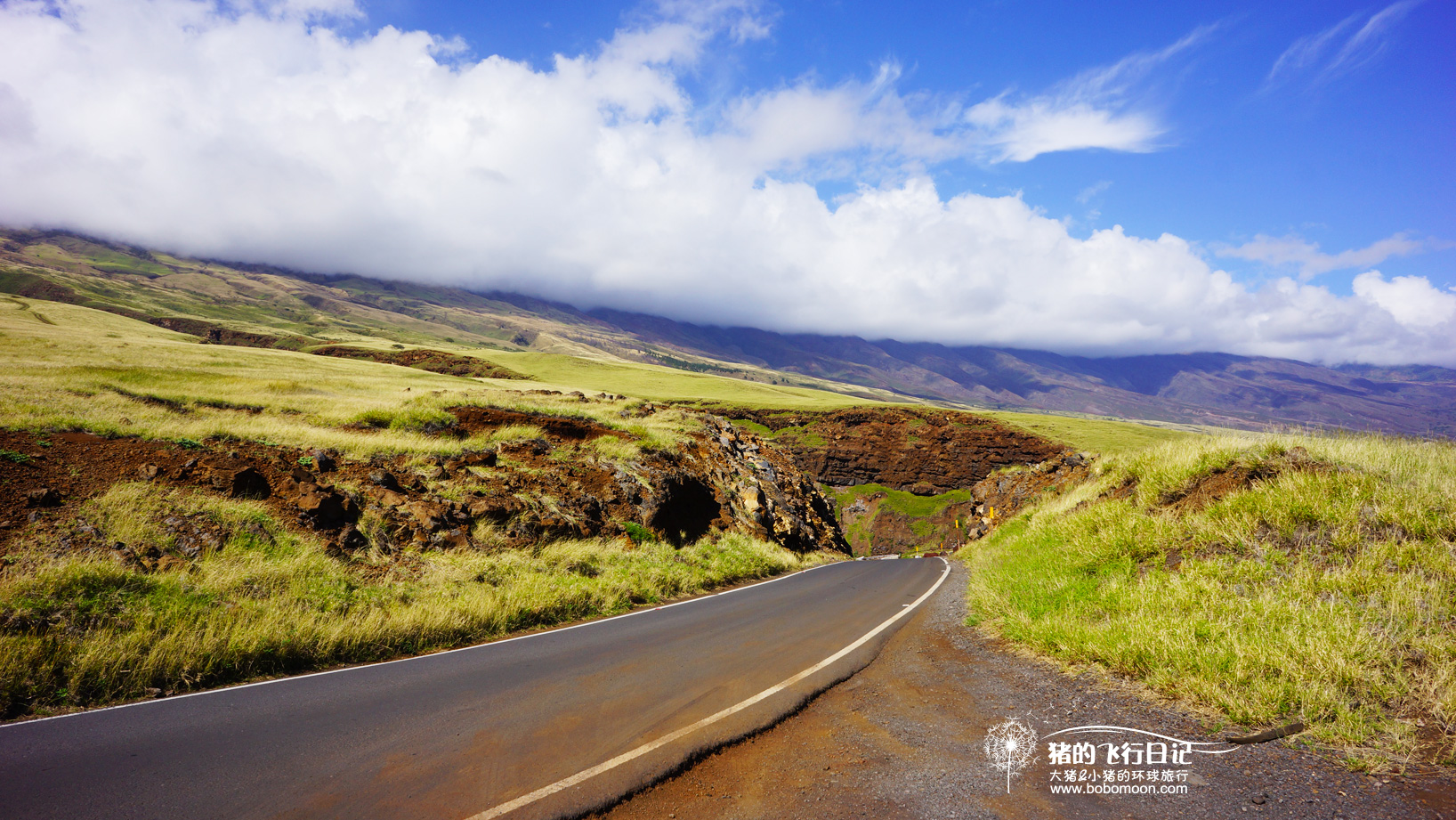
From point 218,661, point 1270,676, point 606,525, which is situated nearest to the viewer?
point 1270,676

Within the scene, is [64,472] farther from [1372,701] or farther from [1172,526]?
[1172,526]

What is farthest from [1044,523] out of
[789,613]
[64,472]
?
[64,472]

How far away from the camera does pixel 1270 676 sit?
17.9 ft

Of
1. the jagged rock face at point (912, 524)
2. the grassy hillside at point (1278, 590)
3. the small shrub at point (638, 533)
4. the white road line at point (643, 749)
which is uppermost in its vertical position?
the grassy hillside at point (1278, 590)

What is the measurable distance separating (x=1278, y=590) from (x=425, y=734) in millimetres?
9886

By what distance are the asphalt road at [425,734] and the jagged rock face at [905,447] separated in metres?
73.6

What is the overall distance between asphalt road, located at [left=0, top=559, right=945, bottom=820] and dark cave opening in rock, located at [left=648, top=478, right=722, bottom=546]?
10.9 m

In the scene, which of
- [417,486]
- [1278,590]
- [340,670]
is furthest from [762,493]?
[1278,590]

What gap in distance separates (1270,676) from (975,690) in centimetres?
271

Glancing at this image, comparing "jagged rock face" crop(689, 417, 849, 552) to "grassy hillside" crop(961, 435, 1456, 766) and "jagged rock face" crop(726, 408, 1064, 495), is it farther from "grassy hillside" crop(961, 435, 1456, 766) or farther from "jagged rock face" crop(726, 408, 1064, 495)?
"jagged rock face" crop(726, 408, 1064, 495)

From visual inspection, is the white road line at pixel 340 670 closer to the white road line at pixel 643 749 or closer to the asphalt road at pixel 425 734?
the asphalt road at pixel 425 734

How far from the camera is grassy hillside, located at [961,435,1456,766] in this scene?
5.04 meters

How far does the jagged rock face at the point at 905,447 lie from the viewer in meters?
86.8

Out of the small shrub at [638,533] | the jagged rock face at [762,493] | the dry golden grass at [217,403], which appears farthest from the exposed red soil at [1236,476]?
the dry golden grass at [217,403]
